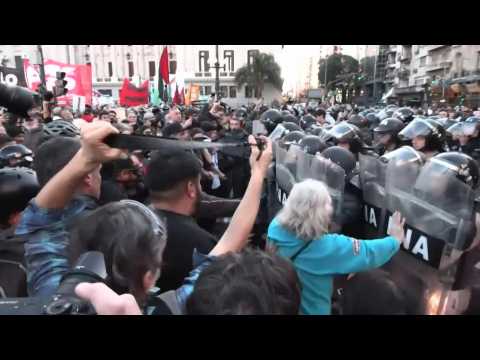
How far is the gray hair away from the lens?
2.14 m

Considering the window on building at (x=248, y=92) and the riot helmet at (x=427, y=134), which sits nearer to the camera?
the riot helmet at (x=427, y=134)

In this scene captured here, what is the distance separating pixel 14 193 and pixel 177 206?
79 cm

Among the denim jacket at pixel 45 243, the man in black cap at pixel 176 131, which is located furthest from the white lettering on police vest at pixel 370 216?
the man in black cap at pixel 176 131

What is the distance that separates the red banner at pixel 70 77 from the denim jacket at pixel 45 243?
35.0 ft

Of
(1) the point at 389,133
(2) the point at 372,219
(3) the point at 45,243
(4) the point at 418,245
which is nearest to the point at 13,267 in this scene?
(3) the point at 45,243

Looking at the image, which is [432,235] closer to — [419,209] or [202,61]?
[419,209]

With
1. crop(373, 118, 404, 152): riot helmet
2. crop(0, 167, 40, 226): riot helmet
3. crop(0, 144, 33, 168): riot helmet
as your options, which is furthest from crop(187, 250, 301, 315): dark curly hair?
crop(373, 118, 404, 152): riot helmet

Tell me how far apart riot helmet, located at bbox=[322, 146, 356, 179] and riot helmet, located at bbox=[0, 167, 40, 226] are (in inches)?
79.1

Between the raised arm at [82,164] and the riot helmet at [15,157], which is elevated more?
the raised arm at [82,164]

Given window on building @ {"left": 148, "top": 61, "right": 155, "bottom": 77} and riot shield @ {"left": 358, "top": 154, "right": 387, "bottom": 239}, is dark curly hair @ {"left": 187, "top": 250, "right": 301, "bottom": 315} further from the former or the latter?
window on building @ {"left": 148, "top": 61, "right": 155, "bottom": 77}

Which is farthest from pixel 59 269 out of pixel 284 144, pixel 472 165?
pixel 284 144

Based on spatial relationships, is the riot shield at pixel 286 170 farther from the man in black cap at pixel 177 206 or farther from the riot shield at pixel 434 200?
the man in black cap at pixel 177 206


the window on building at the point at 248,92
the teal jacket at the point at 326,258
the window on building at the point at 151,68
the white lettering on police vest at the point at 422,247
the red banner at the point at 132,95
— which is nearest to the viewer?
the white lettering on police vest at the point at 422,247

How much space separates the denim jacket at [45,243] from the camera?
160 centimetres
